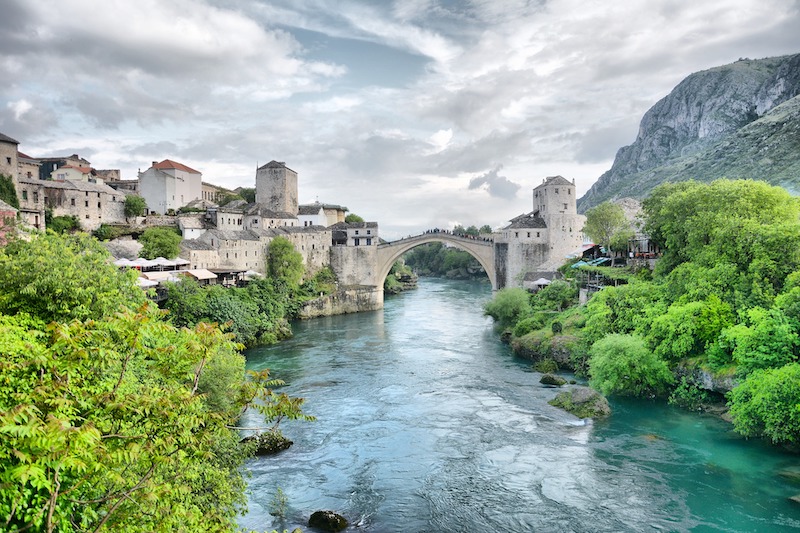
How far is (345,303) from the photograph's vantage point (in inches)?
2042

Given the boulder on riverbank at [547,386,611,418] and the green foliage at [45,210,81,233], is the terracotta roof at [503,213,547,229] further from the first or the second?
the green foliage at [45,210,81,233]

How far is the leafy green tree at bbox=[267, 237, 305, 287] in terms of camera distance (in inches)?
1919

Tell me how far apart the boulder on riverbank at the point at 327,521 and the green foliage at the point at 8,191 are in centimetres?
3273

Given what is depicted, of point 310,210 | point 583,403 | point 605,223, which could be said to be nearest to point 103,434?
point 583,403

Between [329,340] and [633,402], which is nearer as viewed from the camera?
[633,402]

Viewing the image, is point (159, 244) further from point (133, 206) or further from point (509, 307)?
point (509, 307)

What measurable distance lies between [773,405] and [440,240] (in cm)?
4048

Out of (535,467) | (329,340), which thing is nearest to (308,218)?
(329,340)

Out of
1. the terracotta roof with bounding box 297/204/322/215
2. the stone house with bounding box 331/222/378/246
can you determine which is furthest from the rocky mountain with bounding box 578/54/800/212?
the terracotta roof with bounding box 297/204/322/215

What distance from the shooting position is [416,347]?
34.5 meters

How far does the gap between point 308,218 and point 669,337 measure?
46.0 metres

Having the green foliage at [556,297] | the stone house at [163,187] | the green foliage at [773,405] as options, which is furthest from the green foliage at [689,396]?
the stone house at [163,187]

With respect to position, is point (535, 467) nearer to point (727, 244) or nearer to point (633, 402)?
point (633, 402)

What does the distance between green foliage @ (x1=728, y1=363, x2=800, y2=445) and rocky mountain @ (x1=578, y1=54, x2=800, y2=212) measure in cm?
4492
